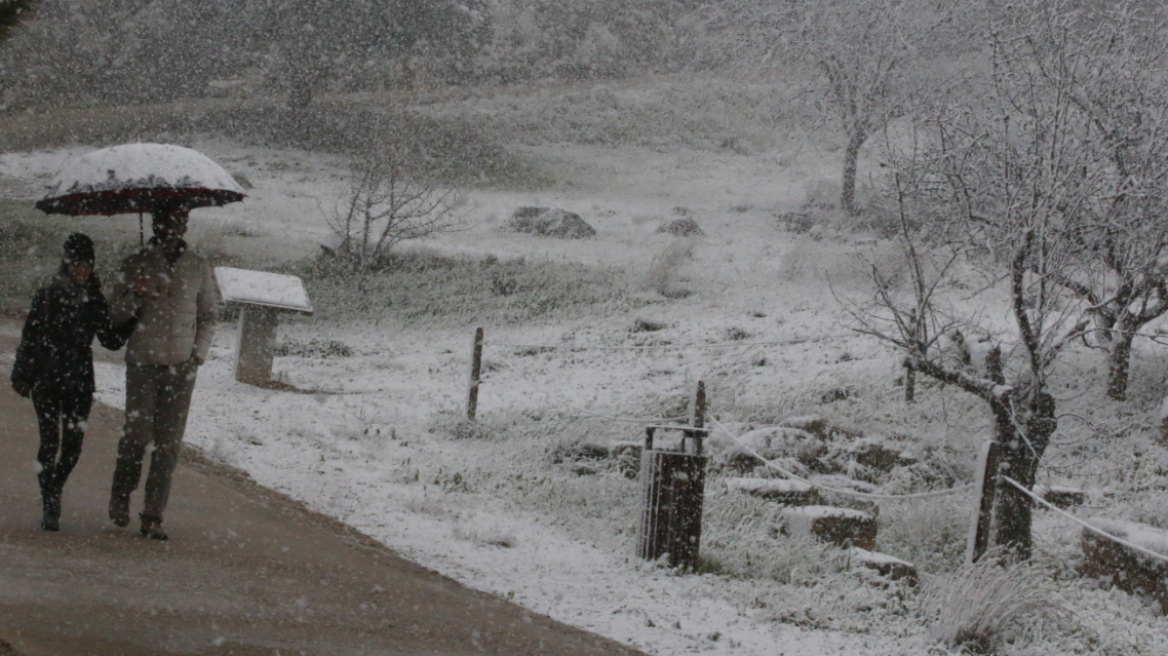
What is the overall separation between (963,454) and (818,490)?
2.80 m

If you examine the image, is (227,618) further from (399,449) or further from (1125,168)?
(1125,168)

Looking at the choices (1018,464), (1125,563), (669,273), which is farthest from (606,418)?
(669,273)

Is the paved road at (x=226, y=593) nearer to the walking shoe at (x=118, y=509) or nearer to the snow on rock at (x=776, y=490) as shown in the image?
the walking shoe at (x=118, y=509)

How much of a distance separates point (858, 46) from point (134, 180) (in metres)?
24.2

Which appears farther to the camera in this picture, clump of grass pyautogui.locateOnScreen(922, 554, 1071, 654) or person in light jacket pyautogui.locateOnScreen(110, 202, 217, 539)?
clump of grass pyautogui.locateOnScreen(922, 554, 1071, 654)

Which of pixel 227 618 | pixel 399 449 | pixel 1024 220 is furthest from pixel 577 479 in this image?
pixel 227 618

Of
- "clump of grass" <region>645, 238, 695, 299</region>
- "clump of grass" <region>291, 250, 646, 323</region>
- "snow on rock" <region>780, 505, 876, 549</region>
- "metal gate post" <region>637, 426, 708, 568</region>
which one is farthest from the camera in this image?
"clump of grass" <region>645, 238, 695, 299</region>

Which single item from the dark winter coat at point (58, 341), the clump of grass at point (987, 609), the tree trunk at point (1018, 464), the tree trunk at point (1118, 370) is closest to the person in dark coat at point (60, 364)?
the dark winter coat at point (58, 341)

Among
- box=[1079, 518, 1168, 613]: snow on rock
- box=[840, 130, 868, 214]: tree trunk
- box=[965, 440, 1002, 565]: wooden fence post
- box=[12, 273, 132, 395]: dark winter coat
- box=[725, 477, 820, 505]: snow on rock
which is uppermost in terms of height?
box=[840, 130, 868, 214]: tree trunk

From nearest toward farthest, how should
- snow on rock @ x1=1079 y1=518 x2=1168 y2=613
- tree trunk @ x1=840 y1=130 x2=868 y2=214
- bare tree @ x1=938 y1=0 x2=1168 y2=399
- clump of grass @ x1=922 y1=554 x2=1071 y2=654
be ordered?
1. clump of grass @ x1=922 y1=554 x2=1071 y2=654
2. snow on rock @ x1=1079 y1=518 x2=1168 y2=613
3. bare tree @ x1=938 y1=0 x2=1168 y2=399
4. tree trunk @ x1=840 y1=130 x2=868 y2=214

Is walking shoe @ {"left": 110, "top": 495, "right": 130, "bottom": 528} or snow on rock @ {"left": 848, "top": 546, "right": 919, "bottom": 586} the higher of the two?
walking shoe @ {"left": 110, "top": 495, "right": 130, "bottom": 528}

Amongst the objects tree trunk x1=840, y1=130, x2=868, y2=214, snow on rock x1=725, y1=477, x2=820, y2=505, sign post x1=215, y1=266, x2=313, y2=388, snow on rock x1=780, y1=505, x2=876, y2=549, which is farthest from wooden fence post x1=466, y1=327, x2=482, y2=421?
tree trunk x1=840, y1=130, x2=868, y2=214

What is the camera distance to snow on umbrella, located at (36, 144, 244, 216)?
19.6 feet

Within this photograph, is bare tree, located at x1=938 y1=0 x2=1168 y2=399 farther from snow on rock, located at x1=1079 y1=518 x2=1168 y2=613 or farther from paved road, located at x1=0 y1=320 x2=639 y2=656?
paved road, located at x1=0 y1=320 x2=639 y2=656
